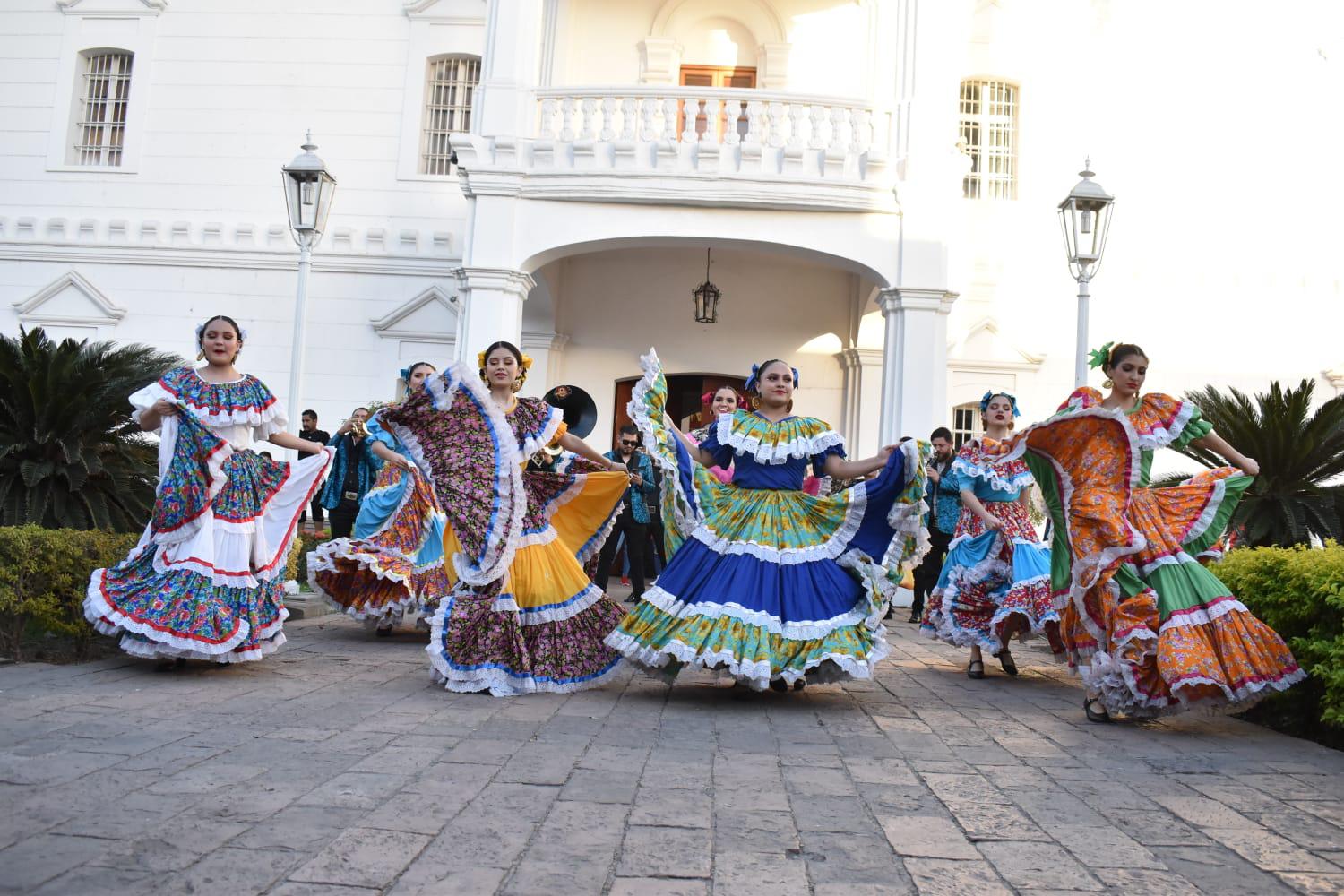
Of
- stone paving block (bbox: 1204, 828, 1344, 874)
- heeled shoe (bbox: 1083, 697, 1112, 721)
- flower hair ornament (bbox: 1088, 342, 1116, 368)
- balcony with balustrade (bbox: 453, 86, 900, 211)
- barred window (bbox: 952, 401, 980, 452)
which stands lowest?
stone paving block (bbox: 1204, 828, 1344, 874)

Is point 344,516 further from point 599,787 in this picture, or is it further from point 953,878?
point 953,878

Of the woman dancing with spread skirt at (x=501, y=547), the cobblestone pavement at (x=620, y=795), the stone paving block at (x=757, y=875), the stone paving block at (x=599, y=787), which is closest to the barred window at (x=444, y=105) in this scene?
the woman dancing with spread skirt at (x=501, y=547)

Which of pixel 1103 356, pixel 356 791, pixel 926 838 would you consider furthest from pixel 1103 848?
pixel 1103 356

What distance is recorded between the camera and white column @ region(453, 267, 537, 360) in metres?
12.9

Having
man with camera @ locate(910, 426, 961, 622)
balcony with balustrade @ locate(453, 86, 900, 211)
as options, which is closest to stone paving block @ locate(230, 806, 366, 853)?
man with camera @ locate(910, 426, 961, 622)

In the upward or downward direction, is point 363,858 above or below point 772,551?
below

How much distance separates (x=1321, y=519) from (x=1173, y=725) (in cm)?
481

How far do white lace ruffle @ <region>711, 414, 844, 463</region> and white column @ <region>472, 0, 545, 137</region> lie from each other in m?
7.98

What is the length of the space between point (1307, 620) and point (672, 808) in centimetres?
365

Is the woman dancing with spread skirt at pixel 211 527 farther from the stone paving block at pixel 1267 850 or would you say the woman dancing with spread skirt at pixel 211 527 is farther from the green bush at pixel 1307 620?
the green bush at pixel 1307 620

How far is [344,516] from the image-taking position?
33.3ft

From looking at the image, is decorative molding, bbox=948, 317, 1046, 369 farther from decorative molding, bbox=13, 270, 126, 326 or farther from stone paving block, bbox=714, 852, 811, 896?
stone paving block, bbox=714, 852, 811, 896

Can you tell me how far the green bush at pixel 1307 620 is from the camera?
5207 mm

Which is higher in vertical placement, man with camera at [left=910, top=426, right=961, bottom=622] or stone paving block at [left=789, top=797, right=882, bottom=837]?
man with camera at [left=910, top=426, right=961, bottom=622]
